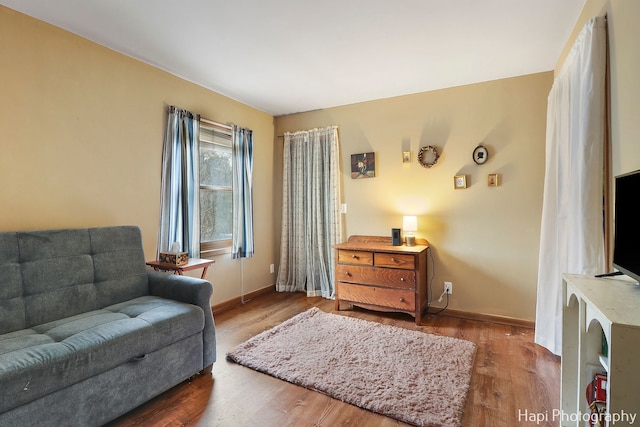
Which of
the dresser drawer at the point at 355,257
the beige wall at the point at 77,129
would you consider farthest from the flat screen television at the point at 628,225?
the beige wall at the point at 77,129

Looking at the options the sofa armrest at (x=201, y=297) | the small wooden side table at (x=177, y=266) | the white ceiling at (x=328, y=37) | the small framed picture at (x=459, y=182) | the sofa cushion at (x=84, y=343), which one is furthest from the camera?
the small framed picture at (x=459, y=182)

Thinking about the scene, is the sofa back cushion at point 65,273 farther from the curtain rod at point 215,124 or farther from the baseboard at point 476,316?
the curtain rod at point 215,124

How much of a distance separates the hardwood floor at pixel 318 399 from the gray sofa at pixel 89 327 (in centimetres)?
15

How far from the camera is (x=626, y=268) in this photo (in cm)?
123

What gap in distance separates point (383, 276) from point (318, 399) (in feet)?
4.92

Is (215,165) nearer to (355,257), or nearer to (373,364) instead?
(355,257)

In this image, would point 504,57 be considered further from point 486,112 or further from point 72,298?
point 72,298

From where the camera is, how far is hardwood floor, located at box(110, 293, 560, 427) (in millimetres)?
1631

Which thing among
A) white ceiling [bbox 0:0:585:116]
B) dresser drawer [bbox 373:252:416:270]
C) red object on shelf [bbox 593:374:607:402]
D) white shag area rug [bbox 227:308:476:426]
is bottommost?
white shag area rug [bbox 227:308:476:426]

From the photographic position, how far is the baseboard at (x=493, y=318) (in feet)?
9.46

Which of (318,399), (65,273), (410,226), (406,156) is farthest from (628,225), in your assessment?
(65,273)

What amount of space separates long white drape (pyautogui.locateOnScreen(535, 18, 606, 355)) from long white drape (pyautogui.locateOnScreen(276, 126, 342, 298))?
2.13 metres

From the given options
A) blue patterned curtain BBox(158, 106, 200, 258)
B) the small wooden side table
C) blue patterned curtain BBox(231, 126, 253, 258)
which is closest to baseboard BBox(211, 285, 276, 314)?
blue patterned curtain BBox(231, 126, 253, 258)

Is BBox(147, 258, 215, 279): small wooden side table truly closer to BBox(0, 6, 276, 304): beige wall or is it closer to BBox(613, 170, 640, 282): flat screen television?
BBox(0, 6, 276, 304): beige wall
